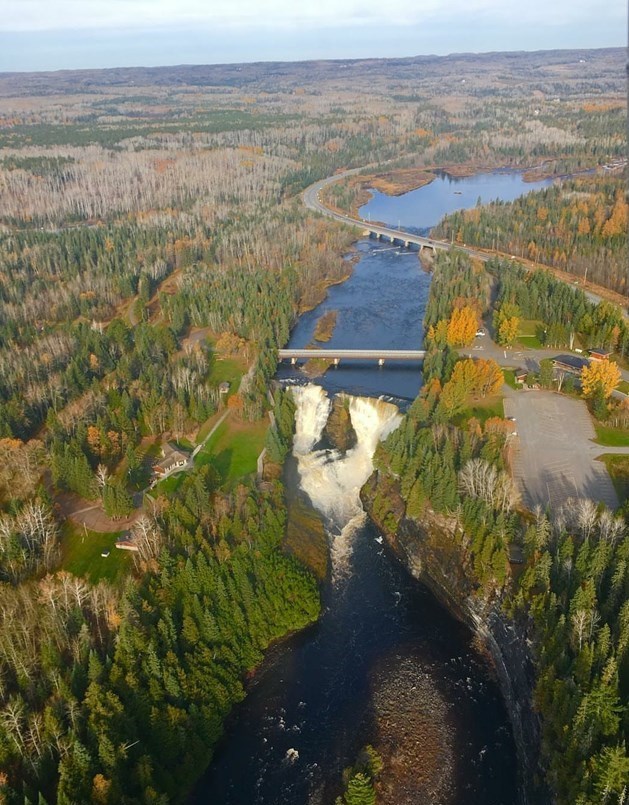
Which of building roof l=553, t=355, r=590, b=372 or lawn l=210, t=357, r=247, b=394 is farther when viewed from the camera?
lawn l=210, t=357, r=247, b=394

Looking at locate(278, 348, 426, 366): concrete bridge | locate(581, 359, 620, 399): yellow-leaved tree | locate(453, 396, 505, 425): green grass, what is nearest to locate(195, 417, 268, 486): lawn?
locate(278, 348, 426, 366): concrete bridge

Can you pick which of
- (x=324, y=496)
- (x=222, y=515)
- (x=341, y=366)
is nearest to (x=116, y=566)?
(x=222, y=515)

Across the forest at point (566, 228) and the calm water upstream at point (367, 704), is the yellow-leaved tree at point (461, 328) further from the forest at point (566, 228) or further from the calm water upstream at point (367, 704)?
the forest at point (566, 228)

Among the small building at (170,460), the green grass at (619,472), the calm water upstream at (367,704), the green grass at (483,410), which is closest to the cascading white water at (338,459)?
the calm water upstream at (367,704)

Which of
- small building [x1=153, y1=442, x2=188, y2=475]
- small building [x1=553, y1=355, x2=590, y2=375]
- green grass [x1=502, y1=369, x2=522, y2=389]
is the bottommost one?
small building [x1=153, y1=442, x2=188, y2=475]

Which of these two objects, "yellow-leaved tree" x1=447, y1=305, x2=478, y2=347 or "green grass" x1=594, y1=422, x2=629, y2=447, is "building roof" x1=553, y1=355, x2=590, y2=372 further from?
"green grass" x1=594, y1=422, x2=629, y2=447

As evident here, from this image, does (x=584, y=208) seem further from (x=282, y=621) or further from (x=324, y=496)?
(x=282, y=621)

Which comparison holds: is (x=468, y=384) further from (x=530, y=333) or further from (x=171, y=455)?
(x=171, y=455)

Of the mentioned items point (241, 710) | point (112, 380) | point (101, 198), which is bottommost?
point (241, 710)
